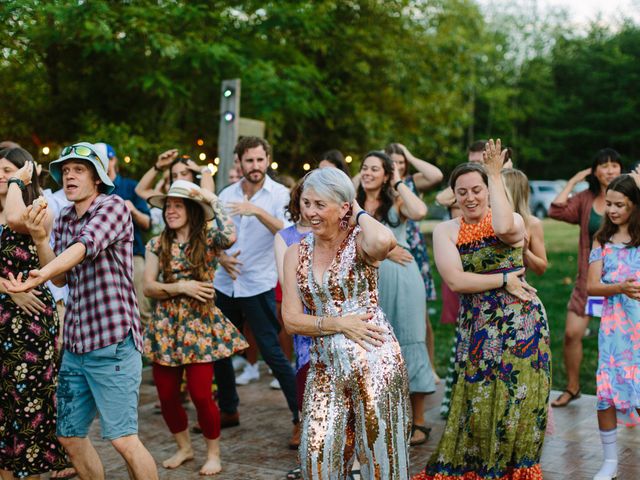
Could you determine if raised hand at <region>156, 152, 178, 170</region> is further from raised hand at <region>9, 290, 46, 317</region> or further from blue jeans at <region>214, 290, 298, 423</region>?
raised hand at <region>9, 290, 46, 317</region>

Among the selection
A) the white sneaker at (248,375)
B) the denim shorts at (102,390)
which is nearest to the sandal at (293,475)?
the denim shorts at (102,390)

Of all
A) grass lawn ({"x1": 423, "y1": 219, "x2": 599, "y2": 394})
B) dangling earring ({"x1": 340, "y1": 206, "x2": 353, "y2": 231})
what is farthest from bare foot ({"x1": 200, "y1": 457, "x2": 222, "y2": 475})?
grass lawn ({"x1": 423, "y1": 219, "x2": 599, "y2": 394})

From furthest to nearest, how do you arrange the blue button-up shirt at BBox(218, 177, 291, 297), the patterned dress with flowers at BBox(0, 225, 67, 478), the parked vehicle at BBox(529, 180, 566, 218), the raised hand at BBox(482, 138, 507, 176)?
the parked vehicle at BBox(529, 180, 566, 218)
the blue button-up shirt at BBox(218, 177, 291, 297)
the patterned dress with flowers at BBox(0, 225, 67, 478)
the raised hand at BBox(482, 138, 507, 176)

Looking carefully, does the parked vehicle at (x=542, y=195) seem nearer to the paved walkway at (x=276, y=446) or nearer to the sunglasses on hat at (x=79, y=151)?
the paved walkway at (x=276, y=446)

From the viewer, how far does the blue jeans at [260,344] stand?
6.15 m

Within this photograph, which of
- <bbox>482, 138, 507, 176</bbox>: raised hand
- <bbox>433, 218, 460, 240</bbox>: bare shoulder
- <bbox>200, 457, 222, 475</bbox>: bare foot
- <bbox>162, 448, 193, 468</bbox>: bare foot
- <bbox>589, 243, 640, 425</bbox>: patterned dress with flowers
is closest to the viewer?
<bbox>482, 138, 507, 176</bbox>: raised hand

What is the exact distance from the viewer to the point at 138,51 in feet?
37.5

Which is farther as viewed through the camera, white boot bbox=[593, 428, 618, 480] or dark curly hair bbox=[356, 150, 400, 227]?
dark curly hair bbox=[356, 150, 400, 227]

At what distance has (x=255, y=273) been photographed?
6.44 meters

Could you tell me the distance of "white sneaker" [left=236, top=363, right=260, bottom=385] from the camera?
815cm

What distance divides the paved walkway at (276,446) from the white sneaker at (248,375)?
0.66 m

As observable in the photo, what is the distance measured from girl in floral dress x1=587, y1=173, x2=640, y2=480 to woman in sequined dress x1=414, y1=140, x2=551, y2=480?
26.0 inches

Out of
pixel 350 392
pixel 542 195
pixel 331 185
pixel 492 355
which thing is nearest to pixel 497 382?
pixel 492 355

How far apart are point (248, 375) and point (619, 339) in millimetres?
4069
